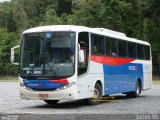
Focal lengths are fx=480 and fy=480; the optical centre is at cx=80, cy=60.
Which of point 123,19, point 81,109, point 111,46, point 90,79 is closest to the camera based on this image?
point 81,109

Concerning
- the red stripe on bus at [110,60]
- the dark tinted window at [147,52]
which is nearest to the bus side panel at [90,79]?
the red stripe on bus at [110,60]

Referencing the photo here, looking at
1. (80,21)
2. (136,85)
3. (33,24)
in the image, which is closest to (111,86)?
(136,85)

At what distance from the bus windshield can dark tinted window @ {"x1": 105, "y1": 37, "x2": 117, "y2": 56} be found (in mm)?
3701

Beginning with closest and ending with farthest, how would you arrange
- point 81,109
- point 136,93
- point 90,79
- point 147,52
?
point 81,109, point 90,79, point 136,93, point 147,52

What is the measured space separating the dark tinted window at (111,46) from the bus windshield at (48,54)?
146 inches

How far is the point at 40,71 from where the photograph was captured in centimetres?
1941

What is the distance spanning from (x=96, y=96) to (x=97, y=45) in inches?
90.6

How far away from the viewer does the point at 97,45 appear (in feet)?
71.1

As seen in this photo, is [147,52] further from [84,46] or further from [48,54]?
[48,54]

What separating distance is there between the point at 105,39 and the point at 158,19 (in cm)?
4541

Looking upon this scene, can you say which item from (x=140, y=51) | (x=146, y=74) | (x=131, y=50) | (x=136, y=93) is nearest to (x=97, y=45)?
(x=131, y=50)

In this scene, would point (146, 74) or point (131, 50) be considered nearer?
point (131, 50)

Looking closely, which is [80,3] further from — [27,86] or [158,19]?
[27,86]

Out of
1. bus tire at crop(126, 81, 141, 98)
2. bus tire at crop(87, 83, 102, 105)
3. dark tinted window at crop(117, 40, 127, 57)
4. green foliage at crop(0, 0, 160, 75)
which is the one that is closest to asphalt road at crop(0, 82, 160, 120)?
bus tire at crop(87, 83, 102, 105)
